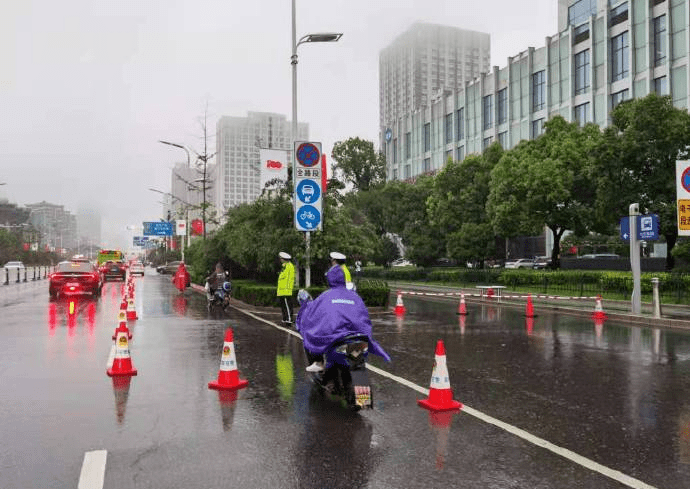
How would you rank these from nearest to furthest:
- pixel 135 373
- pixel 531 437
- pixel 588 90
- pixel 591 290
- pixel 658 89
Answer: pixel 531 437, pixel 135 373, pixel 591 290, pixel 658 89, pixel 588 90

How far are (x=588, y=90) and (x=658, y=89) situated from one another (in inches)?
280

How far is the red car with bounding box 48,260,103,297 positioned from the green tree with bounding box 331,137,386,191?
35390mm

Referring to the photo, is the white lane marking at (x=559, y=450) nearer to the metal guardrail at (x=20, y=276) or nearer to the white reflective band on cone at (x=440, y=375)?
the white reflective band on cone at (x=440, y=375)

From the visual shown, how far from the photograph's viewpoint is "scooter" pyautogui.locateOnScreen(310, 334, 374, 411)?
20.7ft

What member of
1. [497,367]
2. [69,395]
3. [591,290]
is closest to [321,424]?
[69,395]

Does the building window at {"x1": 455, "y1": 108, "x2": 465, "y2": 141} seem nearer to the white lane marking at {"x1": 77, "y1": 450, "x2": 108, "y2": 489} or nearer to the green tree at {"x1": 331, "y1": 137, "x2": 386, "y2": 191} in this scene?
the green tree at {"x1": 331, "y1": 137, "x2": 386, "y2": 191}

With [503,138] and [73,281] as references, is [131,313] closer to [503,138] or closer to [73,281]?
[73,281]

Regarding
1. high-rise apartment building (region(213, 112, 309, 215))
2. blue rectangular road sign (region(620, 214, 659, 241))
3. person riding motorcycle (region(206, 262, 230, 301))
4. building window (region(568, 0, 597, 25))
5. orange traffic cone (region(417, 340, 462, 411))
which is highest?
building window (region(568, 0, 597, 25))

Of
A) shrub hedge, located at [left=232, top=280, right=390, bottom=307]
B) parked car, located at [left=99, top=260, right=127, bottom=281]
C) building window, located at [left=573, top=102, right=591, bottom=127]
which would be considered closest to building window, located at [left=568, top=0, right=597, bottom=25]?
building window, located at [left=573, top=102, right=591, bottom=127]

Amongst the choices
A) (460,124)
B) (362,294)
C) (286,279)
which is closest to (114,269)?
(362,294)

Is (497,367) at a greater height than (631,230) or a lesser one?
lesser

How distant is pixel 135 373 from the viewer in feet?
28.5

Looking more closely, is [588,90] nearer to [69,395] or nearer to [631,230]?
[631,230]

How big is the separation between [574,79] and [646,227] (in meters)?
41.5
